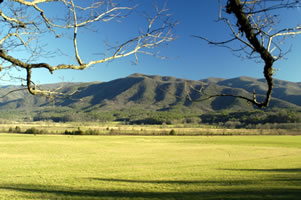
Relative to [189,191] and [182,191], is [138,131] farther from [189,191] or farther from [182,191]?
[189,191]

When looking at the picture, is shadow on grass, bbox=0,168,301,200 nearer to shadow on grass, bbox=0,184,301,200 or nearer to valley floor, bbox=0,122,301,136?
shadow on grass, bbox=0,184,301,200

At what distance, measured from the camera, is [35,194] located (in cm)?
1482

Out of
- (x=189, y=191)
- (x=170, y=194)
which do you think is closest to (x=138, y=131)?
(x=189, y=191)

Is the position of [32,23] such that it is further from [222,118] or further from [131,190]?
[222,118]

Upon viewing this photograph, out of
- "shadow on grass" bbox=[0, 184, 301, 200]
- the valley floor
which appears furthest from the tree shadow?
the valley floor

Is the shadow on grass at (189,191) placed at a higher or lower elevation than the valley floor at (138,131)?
higher

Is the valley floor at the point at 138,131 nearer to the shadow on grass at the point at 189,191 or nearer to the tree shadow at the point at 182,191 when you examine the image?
the shadow on grass at the point at 189,191

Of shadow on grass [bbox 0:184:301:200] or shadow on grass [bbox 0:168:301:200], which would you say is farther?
shadow on grass [bbox 0:168:301:200]

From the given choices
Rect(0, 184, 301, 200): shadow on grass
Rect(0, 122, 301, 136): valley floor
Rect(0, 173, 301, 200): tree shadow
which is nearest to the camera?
Rect(0, 184, 301, 200): shadow on grass

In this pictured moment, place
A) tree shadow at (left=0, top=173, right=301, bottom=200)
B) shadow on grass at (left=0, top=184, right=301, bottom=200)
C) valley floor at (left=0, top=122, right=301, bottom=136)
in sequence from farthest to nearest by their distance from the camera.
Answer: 1. valley floor at (left=0, top=122, right=301, bottom=136)
2. tree shadow at (left=0, top=173, right=301, bottom=200)
3. shadow on grass at (left=0, top=184, right=301, bottom=200)

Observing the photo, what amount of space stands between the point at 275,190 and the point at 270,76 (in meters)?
13.2

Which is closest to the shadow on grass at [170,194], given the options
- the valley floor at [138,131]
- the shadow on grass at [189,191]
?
the shadow on grass at [189,191]

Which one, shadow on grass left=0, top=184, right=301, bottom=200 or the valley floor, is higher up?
shadow on grass left=0, top=184, right=301, bottom=200

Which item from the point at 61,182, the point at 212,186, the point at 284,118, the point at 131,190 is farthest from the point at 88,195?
the point at 284,118
